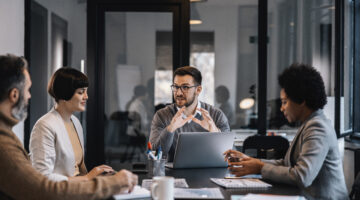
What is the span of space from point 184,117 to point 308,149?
1.48 metres

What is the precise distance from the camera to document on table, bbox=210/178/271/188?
7.09 feet

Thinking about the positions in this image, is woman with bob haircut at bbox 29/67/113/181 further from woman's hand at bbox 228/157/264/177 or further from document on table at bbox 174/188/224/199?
woman's hand at bbox 228/157/264/177

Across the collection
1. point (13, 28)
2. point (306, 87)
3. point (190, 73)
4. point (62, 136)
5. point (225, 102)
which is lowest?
point (62, 136)

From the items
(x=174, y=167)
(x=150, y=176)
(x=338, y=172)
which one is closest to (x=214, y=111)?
(x=174, y=167)

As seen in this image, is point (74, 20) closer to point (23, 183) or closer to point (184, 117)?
point (184, 117)

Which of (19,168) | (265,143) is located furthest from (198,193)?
(265,143)

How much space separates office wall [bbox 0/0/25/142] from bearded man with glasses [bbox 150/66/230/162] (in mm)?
1946

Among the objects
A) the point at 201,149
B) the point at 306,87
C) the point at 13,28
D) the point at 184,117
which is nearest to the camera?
the point at 306,87

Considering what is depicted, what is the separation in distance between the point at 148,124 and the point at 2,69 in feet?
11.7

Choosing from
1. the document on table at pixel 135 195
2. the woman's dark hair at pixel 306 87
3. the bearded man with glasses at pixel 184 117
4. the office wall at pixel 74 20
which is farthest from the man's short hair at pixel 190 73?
the office wall at pixel 74 20

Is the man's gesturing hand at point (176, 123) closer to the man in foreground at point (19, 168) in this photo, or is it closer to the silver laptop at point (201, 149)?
the silver laptop at point (201, 149)

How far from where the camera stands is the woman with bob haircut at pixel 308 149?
2.07m

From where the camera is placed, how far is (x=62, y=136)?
2463 mm

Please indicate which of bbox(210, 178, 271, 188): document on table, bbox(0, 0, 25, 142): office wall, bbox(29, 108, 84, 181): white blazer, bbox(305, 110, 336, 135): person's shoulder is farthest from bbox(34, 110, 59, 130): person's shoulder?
bbox(0, 0, 25, 142): office wall
